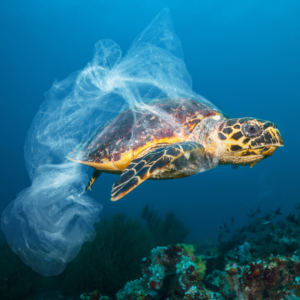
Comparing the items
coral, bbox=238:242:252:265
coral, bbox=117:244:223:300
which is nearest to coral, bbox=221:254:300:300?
coral, bbox=117:244:223:300

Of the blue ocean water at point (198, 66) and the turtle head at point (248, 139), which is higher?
the blue ocean water at point (198, 66)

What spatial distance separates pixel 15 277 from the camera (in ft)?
13.6

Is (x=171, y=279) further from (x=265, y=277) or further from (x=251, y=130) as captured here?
(x=251, y=130)

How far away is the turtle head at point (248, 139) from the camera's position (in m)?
1.97

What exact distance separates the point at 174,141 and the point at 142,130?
0.48 meters

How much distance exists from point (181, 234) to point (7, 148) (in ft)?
193

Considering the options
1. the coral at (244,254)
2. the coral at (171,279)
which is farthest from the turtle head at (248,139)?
the coral at (244,254)

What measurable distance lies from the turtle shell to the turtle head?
0.51 metres

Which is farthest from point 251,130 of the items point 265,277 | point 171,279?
point 171,279

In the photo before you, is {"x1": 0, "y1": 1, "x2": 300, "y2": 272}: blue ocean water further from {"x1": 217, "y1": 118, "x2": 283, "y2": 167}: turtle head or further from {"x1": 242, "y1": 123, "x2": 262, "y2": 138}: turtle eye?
{"x1": 242, "y1": 123, "x2": 262, "y2": 138}: turtle eye

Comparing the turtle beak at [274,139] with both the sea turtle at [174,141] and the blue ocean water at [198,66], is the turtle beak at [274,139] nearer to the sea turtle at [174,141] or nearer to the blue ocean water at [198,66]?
the sea turtle at [174,141]

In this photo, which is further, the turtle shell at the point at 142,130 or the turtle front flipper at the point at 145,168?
the turtle shell at the point at 142,130

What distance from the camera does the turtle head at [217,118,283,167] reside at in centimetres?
197

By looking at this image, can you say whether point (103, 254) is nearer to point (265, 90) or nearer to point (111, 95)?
point (111, 95)
